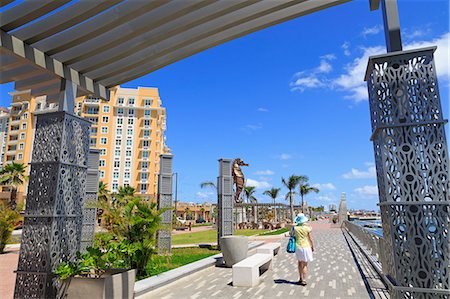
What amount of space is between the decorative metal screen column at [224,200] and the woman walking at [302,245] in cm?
630

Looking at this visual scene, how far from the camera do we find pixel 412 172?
3195 millimetres

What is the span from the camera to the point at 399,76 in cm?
345

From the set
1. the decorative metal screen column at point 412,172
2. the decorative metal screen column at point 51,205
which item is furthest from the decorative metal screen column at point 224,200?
the decorative metal screen column at point 412,172

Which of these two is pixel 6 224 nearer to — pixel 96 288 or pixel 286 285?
pixel 96 288

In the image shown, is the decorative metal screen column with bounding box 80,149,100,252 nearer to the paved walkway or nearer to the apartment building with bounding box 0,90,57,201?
the paved walkway

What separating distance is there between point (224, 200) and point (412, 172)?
10617mm

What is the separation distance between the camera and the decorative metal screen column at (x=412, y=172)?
3.05 m

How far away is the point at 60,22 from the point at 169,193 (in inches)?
334

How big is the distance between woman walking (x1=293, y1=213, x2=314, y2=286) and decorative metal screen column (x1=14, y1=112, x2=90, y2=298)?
4.58 m

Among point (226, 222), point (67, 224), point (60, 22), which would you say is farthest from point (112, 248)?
point (226, 222)

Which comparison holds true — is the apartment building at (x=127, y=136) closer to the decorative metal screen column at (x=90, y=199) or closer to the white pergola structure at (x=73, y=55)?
the decorative metal screen column at (x=90, y=199)

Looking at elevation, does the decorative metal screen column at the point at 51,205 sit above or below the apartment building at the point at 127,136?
below

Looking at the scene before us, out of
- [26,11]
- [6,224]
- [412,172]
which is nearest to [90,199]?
[6,224]

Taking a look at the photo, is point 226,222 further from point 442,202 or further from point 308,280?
point 442,202
